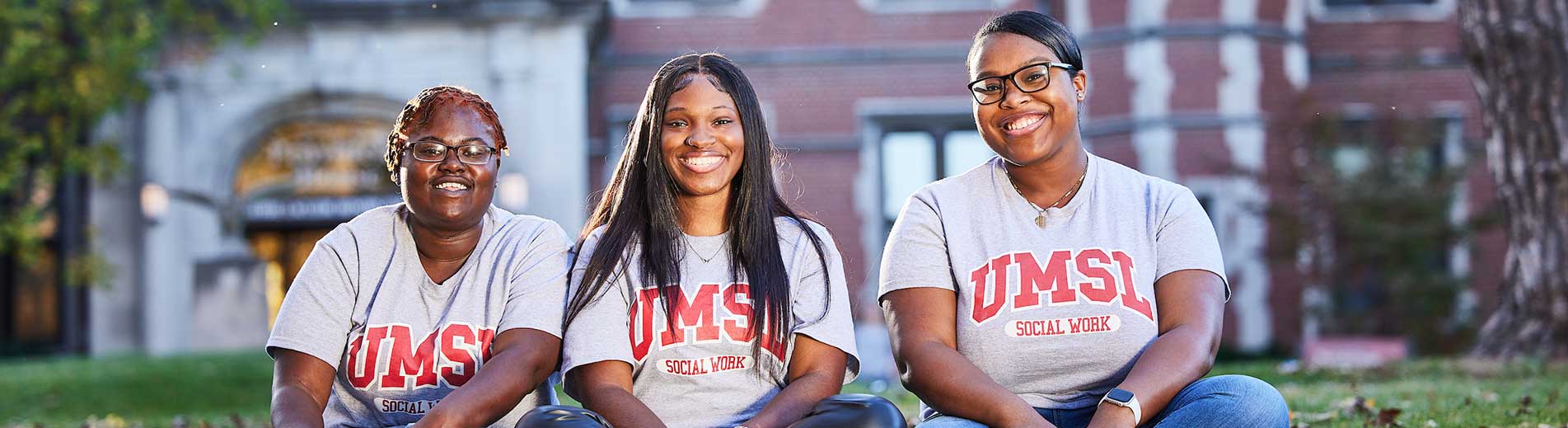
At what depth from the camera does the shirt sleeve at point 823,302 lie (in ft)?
10.6

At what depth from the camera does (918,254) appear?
3.21m

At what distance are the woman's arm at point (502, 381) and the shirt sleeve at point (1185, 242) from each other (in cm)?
134

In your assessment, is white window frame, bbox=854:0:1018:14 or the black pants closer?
the black pants

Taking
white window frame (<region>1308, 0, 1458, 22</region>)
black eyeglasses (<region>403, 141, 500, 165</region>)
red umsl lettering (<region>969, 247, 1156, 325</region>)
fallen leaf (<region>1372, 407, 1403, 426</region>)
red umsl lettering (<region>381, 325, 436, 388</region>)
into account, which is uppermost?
white window frame (<region>1308, 0, 1458, 22</region>)

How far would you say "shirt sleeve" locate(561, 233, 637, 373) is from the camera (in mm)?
3141

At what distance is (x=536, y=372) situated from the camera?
3.19 metres

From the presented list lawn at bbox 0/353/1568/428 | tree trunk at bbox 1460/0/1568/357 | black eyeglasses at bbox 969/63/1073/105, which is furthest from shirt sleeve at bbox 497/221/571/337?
A: tree trunk at bbox 1460/0/1568/357

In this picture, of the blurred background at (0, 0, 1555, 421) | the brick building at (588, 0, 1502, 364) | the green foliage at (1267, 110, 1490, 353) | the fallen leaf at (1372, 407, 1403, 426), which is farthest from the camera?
the brick building at (588, 0, 1502, 364)

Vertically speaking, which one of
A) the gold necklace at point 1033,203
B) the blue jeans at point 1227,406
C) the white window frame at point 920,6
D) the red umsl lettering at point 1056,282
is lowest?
the blue jeans at point 1227,406

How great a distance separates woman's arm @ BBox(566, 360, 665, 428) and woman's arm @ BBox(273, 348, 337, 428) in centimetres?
54

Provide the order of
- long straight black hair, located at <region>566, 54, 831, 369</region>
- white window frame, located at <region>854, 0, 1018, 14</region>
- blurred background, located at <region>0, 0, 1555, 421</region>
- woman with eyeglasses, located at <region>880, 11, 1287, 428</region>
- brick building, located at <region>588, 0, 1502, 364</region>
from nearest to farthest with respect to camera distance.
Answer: woman with eyeglasses, located at <region>880, 11, 1287, 428</region>
long straight black hair, located at <region>566, 54, 831, 369</region>
blurred background, located at <region>0, 0, 1555, 421</region>
brick building, located at <region>588, 0, 1502, 364</region>
white window frame, located at <region>854, 0, 1018, 14</region>

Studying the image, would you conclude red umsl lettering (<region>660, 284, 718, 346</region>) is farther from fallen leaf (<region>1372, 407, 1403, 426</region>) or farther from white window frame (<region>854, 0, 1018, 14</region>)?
white window frame (<region>854, 0, 1018, 14</region>)

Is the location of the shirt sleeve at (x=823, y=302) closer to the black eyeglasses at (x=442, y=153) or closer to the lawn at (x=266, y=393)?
the black eyeglasses at (x=442, y=153)

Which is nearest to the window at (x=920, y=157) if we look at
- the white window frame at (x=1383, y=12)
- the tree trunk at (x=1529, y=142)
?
the white window frame at (x=1383, y=12)
